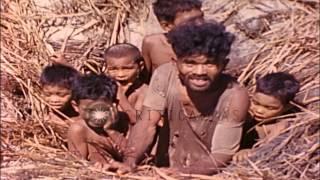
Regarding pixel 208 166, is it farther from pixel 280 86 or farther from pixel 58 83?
pixel 58 83

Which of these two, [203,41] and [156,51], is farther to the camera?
[156,51]

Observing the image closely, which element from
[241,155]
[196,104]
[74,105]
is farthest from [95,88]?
[241,155]

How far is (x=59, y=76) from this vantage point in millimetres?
Answer: 5871

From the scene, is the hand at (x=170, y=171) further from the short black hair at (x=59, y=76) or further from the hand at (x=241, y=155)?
the short black hair at (x=59, y=76)

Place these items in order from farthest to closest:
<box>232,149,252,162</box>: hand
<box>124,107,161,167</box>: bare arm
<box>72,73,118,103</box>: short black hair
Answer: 1. <box>72,73,118,103</box>: short black hair
2. <box>124,107,161,167</box>: bare arm
3. <box>232,149,252,162</box>: hand

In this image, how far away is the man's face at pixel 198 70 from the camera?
17.1 ft

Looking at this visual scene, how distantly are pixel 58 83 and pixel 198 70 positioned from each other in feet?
2.96

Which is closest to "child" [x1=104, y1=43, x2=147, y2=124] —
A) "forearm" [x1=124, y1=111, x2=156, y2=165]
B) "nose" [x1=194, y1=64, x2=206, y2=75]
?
"forearm" [x1=124, y1=111, x2=156, y2=165]

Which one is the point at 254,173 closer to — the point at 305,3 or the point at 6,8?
the point at 305,3

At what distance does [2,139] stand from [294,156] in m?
1.36

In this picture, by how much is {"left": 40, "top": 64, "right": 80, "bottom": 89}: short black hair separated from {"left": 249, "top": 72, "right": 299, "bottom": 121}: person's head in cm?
86

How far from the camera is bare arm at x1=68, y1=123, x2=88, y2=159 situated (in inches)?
224

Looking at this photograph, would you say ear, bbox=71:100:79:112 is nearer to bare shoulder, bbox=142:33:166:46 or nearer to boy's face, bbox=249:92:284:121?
bare shoulder, bbox=142:33:166:46

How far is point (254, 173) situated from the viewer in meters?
5.21
